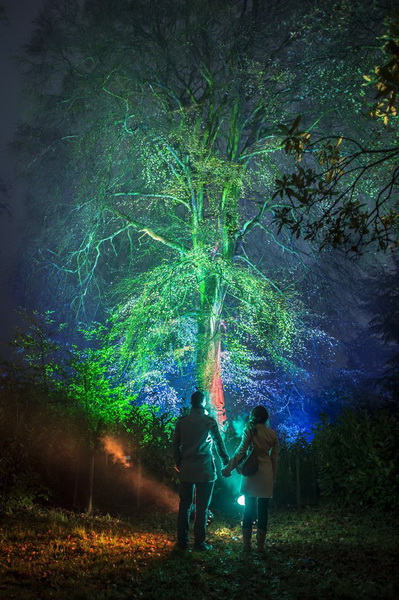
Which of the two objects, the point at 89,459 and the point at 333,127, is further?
the point at 333,127

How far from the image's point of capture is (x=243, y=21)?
13977mm

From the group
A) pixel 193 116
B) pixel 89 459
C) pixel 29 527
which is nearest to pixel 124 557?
pixel 29 527

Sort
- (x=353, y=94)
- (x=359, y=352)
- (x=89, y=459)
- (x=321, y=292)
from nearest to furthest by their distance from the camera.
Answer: (x=89, y=459), (x=353, y=94), (x=321, y=292), (x=359, y=352)

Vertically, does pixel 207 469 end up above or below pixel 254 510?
above

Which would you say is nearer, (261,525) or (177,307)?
(261,525)

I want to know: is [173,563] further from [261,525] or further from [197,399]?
[197,399]

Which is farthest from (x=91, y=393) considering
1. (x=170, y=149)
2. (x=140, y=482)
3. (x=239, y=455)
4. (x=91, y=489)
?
(x=170, y=149)

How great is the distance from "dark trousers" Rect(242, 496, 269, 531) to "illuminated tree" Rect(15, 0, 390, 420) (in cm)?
607

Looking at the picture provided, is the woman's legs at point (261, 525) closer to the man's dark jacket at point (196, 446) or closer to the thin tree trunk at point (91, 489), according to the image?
the man's dark jacket at point (196, 446)

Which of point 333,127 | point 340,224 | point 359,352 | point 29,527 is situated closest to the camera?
point 340,224

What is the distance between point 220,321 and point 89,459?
5.62m

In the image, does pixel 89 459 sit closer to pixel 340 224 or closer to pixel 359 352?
pixel 340 224

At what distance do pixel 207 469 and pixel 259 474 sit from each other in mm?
673

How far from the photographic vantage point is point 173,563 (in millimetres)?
5363
